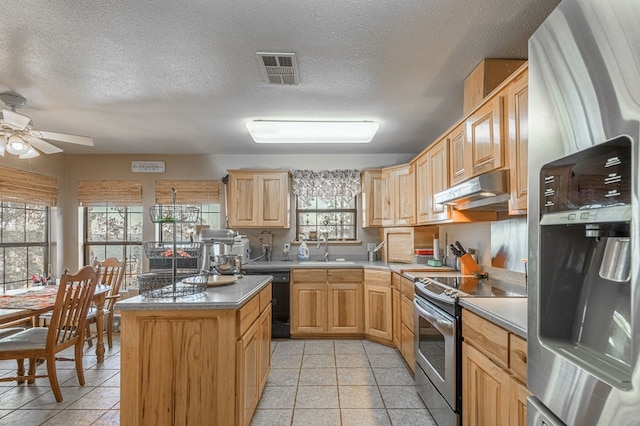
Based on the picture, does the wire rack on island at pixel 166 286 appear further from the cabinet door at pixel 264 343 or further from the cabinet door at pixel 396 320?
the cabinet door at pixel 396 320

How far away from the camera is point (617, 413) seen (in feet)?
2.36

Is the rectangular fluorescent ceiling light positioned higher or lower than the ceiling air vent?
lower

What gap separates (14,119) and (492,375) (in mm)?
3461

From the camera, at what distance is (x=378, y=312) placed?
13.1ft

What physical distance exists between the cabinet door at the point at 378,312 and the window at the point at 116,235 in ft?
10.7

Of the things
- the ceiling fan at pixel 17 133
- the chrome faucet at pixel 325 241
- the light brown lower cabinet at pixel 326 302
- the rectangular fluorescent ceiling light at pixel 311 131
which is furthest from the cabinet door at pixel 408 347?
the ceiling fan at pixel 17 133

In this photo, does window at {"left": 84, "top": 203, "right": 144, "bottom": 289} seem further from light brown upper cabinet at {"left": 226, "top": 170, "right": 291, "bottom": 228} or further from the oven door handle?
the oven door handle

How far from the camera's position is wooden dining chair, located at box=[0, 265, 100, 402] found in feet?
8.46

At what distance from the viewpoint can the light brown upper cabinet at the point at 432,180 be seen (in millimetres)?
2977

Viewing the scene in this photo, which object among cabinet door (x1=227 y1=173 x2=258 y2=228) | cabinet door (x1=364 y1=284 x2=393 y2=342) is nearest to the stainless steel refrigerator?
cabinet door (x1=364 y1=284 x2=393 y2=342)

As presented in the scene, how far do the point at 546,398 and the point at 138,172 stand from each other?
17.2 ft

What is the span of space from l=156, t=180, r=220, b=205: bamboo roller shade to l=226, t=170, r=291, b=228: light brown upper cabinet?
446mm

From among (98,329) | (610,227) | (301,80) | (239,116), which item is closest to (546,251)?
(610,227)

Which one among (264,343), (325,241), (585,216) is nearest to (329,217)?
(325,241)
